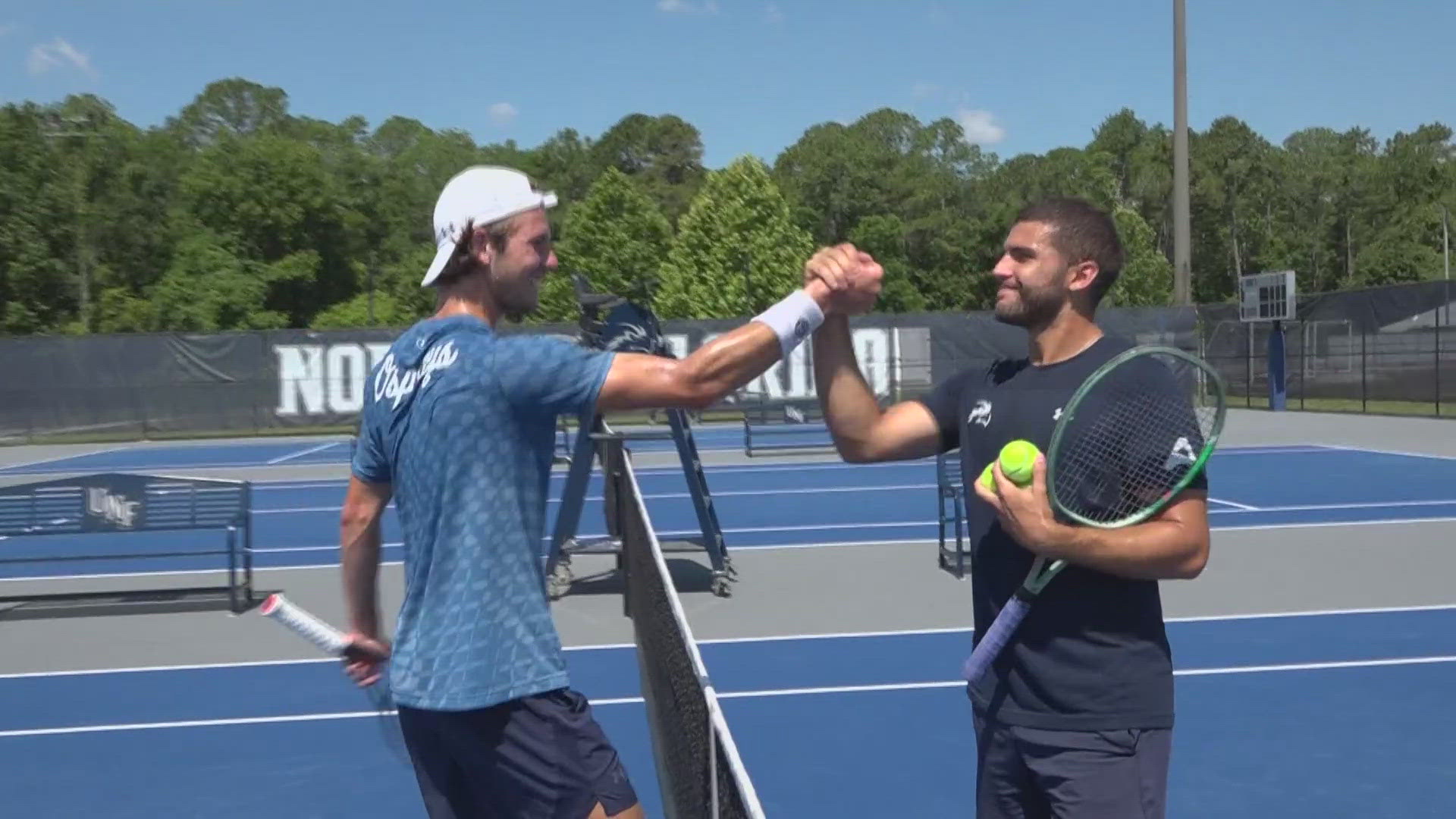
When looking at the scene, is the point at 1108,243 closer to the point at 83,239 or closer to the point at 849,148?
the point at 83,239

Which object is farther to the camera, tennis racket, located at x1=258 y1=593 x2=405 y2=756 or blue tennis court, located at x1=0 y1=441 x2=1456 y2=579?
blue tennis court, located at x1=0 y1=441 x2=1456 y2=579

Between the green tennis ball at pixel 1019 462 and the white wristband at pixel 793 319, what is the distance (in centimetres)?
46

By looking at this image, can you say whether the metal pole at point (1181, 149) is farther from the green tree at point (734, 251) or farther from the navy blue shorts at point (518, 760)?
the navy blue shorts at point (518, 760)

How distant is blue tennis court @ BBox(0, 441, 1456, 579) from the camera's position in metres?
12.7

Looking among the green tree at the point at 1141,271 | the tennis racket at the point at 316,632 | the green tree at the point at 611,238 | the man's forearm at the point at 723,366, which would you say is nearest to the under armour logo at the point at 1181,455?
→ the man's forearm at the point at 723,366

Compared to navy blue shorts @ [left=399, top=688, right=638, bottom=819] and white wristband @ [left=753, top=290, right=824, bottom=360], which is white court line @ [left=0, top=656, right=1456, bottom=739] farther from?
white wristband @ [left=753, top=290, right=824, bottom=360]

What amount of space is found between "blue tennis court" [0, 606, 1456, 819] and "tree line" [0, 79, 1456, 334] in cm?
4294

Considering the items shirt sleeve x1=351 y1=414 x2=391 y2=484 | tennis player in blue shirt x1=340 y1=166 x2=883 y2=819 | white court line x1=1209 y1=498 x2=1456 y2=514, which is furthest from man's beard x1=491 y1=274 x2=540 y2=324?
white court line x1=1209 y1=498 x2=1456 y2=514

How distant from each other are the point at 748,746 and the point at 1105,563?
11.8 ft

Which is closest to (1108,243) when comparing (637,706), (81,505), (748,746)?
(748,746)

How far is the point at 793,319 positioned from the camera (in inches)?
110

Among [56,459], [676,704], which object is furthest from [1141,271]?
[676,704]

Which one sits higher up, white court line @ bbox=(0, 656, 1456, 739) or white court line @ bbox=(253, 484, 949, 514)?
white court line @ bbox=(253, 484, 949, 514)

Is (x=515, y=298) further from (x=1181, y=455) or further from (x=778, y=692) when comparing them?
(x=778, y=692)
